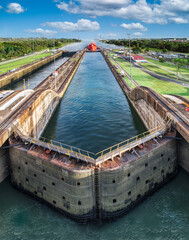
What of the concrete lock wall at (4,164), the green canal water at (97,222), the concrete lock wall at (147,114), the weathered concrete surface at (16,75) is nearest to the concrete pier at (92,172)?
the concrete lock wall at (4,164)

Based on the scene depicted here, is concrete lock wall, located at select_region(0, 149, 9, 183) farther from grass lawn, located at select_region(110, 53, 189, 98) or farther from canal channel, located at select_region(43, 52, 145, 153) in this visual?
grass lawn, located at select_region(110, 53, 189, 98)

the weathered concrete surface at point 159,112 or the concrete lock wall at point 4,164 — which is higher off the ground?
the weathered concrete surface at point 159,112

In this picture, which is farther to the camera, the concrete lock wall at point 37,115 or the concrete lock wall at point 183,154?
the concrete lock wall at point 37,115

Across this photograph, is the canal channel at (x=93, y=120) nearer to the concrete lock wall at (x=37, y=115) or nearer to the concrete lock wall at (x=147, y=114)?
the concrete lock wall at (x=147, y=114)

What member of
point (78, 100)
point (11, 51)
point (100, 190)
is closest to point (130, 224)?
point (100, 190)

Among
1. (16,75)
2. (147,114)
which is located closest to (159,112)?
(147,114)

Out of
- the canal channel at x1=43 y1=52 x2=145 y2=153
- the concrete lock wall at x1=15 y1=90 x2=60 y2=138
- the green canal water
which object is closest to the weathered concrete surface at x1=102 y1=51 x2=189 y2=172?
the canal channel at x1=43 y1=52 x2=145 y2=153
